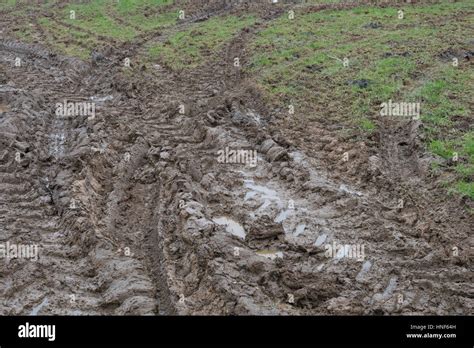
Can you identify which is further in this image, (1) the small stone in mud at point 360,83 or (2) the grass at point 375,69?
(1) the small stone in mud at point 360,83

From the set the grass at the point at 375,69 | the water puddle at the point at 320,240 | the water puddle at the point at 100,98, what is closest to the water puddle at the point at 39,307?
the water puddle at the point at 320,240

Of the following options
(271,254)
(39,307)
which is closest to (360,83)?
(271,254)

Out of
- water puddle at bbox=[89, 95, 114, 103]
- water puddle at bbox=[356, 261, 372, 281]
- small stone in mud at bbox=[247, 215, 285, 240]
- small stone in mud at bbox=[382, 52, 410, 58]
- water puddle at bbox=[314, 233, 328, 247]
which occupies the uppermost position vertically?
small stone in mud at bbox=[382, 52, 410, 58]

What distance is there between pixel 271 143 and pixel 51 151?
530 centimetres

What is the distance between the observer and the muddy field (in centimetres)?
909

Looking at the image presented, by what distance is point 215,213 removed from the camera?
456 inches

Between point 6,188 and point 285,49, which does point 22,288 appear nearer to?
point 6,188

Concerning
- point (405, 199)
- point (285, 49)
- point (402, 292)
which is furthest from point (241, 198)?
point (285, 49)

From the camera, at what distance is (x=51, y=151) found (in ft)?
45.6

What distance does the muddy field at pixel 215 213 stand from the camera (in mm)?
9086

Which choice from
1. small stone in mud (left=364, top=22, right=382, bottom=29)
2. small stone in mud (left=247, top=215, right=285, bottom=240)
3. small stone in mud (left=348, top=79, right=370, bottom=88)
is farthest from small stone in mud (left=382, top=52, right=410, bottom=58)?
small stone in mud (left=247, top=215, right=285, bottom=240)

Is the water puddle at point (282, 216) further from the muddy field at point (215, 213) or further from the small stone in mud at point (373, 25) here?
the small stone in mud at point (373, 25)

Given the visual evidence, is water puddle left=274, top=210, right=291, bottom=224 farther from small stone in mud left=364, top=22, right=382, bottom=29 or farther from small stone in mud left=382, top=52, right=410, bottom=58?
small stone in mud left=364, top=22, right=382, bottom=29

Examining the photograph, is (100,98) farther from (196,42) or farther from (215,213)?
(215,213)
